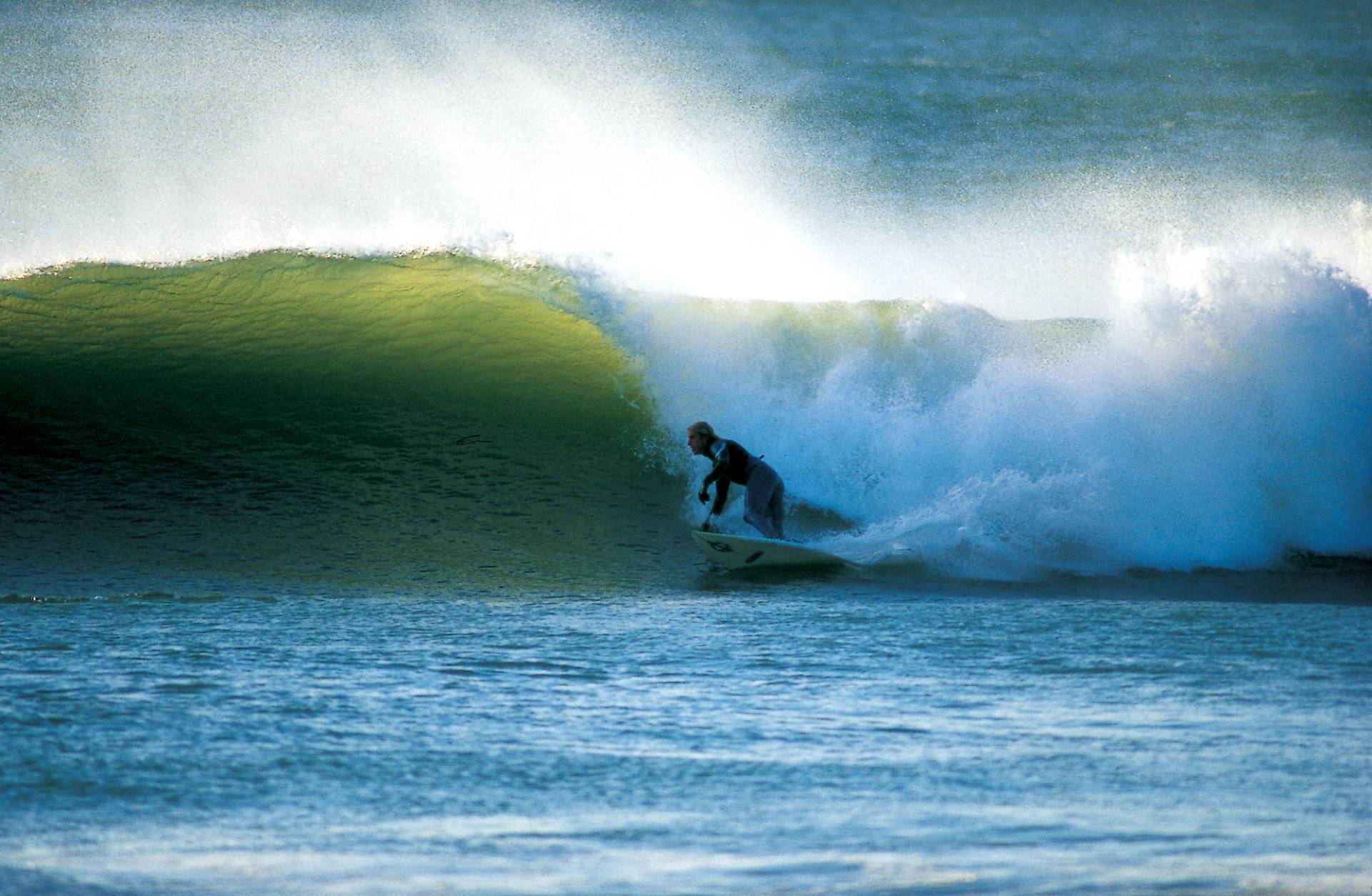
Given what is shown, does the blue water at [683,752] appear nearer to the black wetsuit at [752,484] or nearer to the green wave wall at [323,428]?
the green wave wall at [323,428]

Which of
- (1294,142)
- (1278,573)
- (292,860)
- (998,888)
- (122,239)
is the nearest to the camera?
(998,888)

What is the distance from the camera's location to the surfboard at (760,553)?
7.91m

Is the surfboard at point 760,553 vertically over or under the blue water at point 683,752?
over


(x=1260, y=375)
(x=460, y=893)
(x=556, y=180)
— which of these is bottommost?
(x=460, y=893)

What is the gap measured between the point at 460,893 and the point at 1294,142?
27.5m

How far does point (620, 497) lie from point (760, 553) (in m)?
1.87

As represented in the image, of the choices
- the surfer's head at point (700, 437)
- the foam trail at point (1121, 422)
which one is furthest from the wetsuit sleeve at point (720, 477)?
the foam trail at point (1121, 422)

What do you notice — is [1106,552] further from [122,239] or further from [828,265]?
[122,239]

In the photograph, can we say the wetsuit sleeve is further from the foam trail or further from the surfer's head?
the foam trail

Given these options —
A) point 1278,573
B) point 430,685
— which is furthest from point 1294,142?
point 430,685

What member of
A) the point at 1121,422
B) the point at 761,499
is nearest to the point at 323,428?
Result: the point at 761,499

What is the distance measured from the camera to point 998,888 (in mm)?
2795

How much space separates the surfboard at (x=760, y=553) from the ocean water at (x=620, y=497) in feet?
0.83

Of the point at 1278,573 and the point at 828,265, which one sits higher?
the point at 828,265
